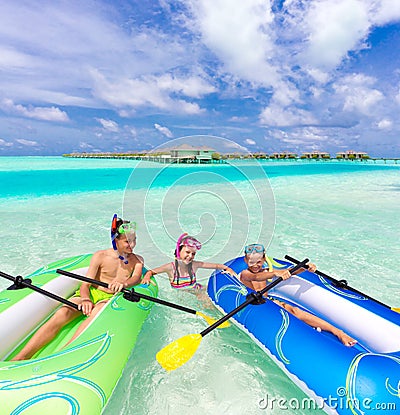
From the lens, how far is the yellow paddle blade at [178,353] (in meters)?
2.22

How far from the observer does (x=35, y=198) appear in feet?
39.9

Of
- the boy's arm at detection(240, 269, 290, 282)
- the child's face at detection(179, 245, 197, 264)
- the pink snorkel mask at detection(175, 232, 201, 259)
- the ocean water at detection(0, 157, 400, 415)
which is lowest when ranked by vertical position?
the ocean water at detection(0, 157, 400, 415)

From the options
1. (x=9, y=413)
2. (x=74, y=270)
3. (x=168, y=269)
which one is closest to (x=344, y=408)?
(x=9, y=413)

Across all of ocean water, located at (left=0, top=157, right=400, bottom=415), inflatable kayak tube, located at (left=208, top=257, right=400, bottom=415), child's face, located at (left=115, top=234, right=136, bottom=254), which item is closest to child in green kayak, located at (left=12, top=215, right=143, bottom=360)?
child's face, located at (left=115, top=234, right=136, bottom=254)

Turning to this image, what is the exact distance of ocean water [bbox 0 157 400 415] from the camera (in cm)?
243

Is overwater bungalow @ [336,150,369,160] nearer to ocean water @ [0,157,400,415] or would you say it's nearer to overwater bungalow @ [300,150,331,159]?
overwater bungalow @ [300,150,331,159]

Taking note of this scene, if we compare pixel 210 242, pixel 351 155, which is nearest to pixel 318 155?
pixel 351 155

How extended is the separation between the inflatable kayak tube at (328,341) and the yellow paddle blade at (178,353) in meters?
0.53

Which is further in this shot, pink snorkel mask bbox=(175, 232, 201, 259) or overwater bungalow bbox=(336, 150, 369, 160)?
overwater bungalow bbox=(336, 150, 369, 160)

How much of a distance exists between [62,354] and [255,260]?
5.90 ft

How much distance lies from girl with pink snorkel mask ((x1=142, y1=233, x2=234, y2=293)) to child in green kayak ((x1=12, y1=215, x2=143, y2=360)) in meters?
0.21

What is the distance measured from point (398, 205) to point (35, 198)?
12283 mm

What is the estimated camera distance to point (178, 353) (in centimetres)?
227

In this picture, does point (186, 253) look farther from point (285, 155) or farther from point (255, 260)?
point (285, 155)
